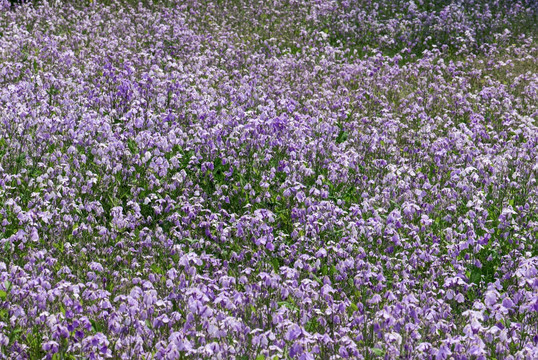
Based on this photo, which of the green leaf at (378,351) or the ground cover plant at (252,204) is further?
the ground cover plant at (252,204)

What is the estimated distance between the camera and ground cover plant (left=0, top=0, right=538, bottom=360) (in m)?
4.86

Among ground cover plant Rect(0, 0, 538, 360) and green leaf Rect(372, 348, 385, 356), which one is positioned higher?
green leaf Rect(372, 348, 385, 356)

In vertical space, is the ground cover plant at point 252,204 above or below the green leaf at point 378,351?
below

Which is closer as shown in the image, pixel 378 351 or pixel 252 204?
pixel 378 351

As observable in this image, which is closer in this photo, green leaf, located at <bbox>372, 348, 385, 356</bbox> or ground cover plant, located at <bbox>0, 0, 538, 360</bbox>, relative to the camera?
green leaf, located at <bbox>372, 348, 385, 356</bbox>

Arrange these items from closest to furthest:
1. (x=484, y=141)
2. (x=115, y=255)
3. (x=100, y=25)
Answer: (x=115, y=255) → (x=484, y=141) → (x=100, y=25)

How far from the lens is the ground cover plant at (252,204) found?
486 centimetres

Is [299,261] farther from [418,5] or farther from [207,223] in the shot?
[418,5]

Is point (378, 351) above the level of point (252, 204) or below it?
above

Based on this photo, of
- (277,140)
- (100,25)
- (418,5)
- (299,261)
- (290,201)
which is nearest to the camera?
(299,261)

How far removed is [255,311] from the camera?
5.15 metres

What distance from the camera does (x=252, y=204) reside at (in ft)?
25.9

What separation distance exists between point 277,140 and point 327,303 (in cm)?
353

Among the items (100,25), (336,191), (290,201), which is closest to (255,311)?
(290,201)
